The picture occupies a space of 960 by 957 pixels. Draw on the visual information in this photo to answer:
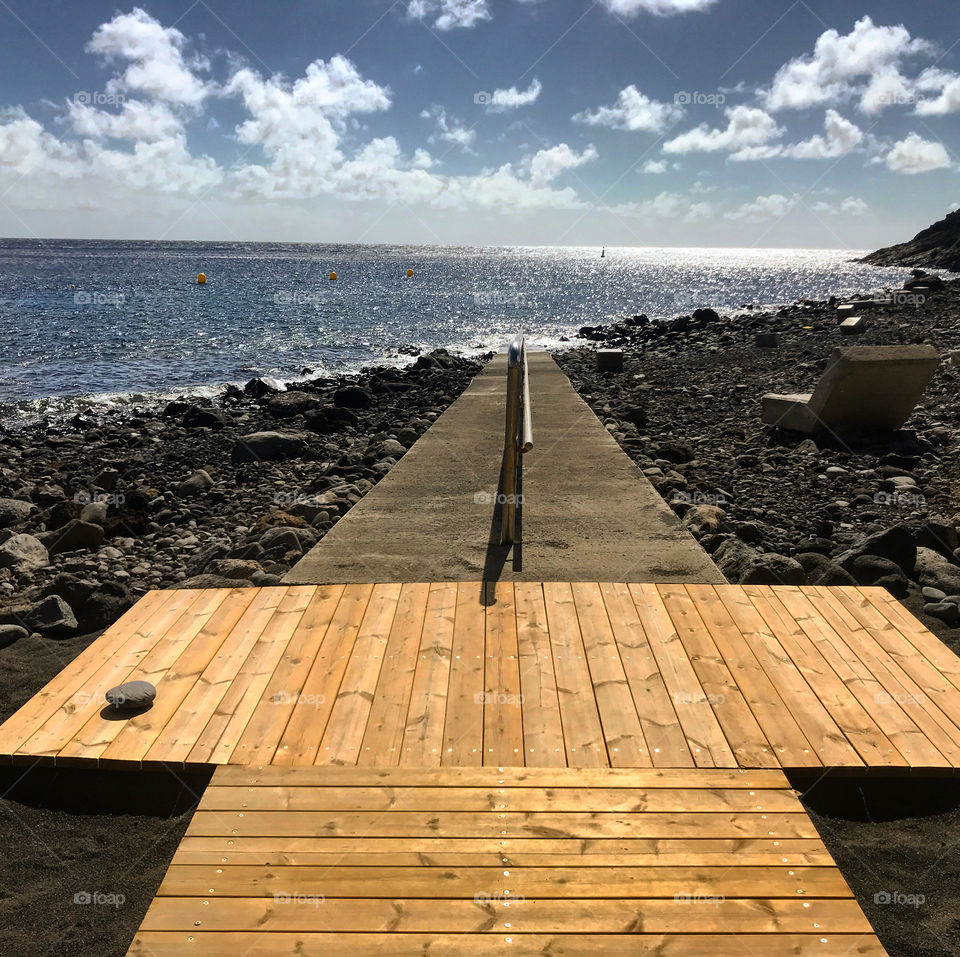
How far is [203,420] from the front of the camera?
55.9ft

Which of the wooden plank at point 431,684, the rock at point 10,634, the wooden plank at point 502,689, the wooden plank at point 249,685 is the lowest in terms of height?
the rock at point 10,634

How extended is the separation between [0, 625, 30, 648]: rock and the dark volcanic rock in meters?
97.1

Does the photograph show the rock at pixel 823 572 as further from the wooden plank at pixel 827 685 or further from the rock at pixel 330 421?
the rock at pixel 330 421

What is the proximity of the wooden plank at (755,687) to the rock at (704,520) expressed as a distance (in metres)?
2.08

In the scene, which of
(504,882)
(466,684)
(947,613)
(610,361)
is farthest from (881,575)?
(610,361)

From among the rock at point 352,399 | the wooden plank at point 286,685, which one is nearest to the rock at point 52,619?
the wooden plank at point 286,685

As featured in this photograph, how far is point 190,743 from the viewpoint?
3.60 m

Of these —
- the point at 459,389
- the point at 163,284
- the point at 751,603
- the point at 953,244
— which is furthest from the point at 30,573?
the point at 953,244

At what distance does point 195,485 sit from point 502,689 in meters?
8.31

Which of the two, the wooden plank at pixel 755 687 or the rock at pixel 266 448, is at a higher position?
the wooden plank at pixel 755 687

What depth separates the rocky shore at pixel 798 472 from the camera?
237 inches

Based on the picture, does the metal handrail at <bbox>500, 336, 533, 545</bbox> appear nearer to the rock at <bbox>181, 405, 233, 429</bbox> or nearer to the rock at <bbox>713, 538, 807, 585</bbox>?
the rock at <bbox>713, 538, 807, 585</bbox>

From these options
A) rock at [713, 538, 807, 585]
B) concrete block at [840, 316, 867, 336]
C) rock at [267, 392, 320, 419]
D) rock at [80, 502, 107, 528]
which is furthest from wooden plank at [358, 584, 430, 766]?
concrete block at [840, 316, 867, 336]

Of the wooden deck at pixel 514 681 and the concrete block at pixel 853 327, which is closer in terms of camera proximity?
the wooden deck at pixel 514 681
